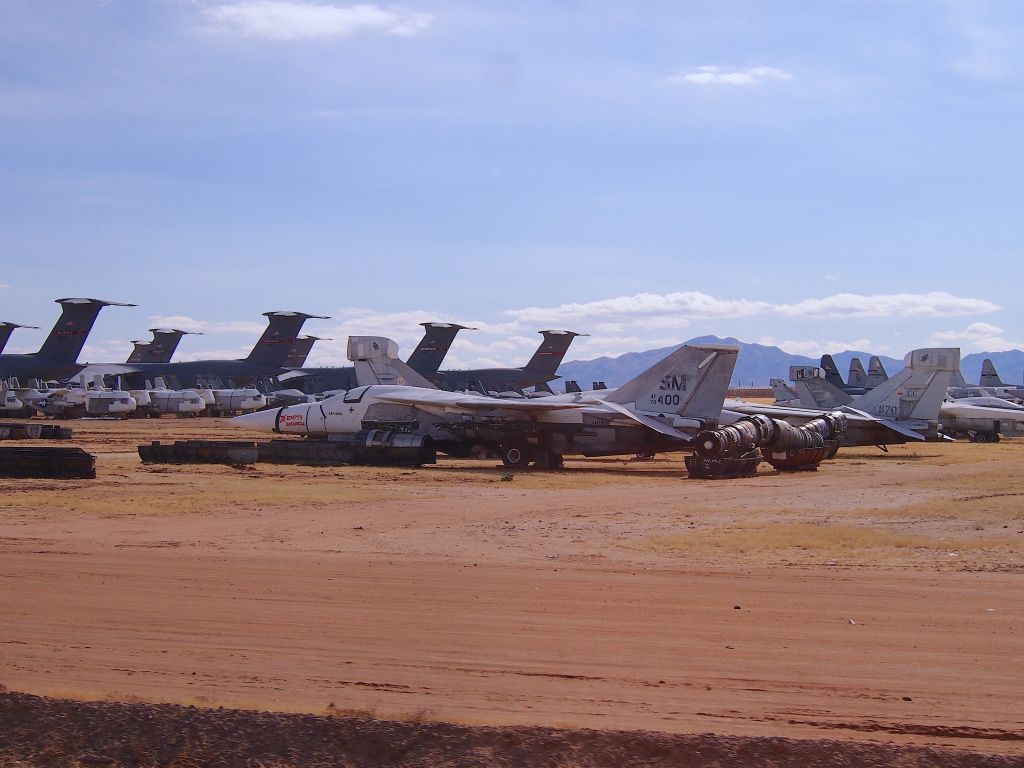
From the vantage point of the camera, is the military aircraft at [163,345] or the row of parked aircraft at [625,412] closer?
the row of parked aircraft at [625,412]

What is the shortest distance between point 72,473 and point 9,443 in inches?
A: 513

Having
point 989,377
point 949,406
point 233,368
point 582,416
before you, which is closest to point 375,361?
point 582,416

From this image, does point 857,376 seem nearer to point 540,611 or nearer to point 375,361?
point 375,361

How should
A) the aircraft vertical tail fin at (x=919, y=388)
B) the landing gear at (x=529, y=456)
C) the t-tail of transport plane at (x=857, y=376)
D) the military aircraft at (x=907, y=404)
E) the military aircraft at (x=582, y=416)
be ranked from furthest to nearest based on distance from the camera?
the t-tail of transport plane at (x=857, y=376), the aircraft vertical tail fin at (x=919, y=388), the military aircraft at (x=907, y=404), the landing gear at (x=529, y=456), the military aircraft at (x=582, y=416)

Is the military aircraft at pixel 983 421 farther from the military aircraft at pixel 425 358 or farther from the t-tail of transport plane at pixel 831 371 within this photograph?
the military aircraft at pixel 425 358

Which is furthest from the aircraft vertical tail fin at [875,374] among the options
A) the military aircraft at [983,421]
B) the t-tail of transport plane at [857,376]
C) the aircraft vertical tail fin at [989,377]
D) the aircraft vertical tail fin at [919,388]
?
the aircraft vertical tail fin at [919,388]

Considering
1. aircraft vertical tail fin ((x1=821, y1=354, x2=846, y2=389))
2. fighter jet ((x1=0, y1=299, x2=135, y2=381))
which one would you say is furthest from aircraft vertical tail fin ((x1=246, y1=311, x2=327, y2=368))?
aircraft vertical tail fin ((x1=821, y1=354, x2=846, y2=389))

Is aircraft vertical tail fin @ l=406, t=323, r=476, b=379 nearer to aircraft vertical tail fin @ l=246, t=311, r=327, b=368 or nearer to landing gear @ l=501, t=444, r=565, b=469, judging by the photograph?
aircraft vertical tail fin @ l=246, t=311, r=327, b=368

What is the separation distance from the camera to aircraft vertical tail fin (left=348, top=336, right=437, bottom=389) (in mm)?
34031

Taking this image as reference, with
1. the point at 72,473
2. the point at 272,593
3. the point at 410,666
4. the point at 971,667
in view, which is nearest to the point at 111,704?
the point at 410,666

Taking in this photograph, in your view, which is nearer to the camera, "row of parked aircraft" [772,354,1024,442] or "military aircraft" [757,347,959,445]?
"military aircraft" [757,347,959,445]

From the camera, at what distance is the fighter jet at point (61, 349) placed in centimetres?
6275

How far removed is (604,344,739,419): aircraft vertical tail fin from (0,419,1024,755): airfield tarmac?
1036 centimetres

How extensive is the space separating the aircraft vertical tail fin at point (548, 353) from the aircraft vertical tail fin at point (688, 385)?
56882mm
